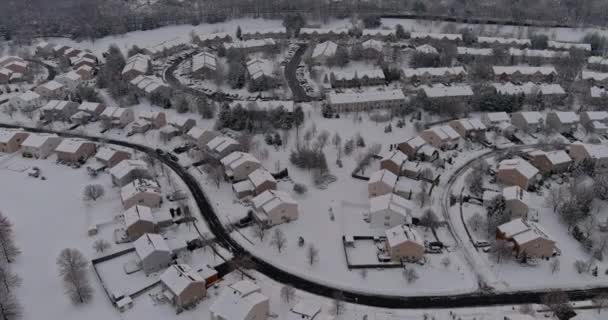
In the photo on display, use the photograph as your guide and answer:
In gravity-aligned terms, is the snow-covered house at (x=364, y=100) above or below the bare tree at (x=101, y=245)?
above

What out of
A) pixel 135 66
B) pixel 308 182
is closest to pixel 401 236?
Answer: pixel 308 182

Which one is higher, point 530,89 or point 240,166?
point 530,89

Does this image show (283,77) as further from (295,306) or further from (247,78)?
(295,306)

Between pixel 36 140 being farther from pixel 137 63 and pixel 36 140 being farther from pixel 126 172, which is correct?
pixel 137 63

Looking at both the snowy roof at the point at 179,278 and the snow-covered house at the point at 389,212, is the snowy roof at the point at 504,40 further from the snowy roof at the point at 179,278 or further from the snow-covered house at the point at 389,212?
the snowy roof at the point at 179,278

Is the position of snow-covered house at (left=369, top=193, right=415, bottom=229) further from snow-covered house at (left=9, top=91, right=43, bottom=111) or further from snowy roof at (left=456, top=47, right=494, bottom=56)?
snow-covered house at (left=9, top=91, right=43, bottom=111)

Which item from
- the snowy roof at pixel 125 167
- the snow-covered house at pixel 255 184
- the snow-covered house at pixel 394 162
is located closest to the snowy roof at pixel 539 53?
the snow-covered house at pixel 394 162

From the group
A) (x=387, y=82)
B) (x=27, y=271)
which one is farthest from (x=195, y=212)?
(x=387, y=82)
